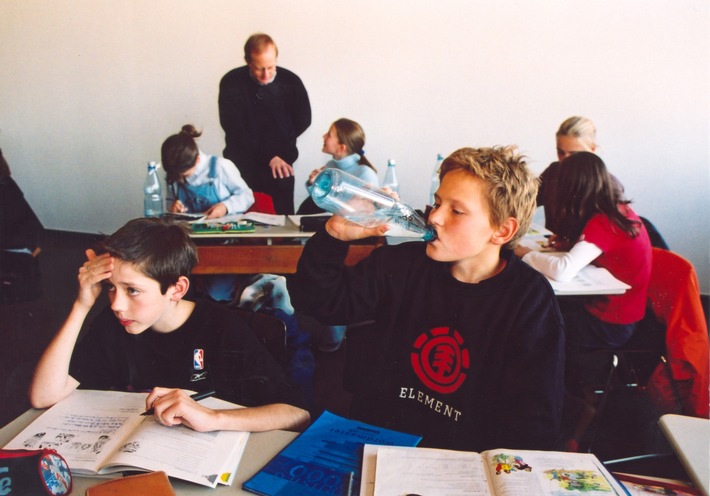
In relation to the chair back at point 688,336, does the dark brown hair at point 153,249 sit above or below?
above

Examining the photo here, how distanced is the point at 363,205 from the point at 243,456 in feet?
2.11

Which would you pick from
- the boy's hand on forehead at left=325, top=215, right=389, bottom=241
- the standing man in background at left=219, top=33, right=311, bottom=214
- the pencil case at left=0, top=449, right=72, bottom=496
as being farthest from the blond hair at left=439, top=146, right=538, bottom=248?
the standing man in background at left=219, top=33, right=311, bottom=214

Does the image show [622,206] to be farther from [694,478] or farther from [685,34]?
[685,34]

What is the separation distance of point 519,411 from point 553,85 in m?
2.84

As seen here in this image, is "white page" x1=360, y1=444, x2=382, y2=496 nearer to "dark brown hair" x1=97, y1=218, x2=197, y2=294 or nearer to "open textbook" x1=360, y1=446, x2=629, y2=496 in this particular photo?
"open textbook" x1=360, y1=446, x2=629, y2=496

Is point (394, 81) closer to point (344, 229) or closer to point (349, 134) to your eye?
point (349, 134)

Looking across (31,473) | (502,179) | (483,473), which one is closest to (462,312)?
(502,179)

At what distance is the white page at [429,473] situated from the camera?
0.80m

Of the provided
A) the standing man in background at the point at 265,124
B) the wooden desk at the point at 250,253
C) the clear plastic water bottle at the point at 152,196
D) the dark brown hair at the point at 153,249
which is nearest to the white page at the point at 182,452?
the dark brown hair at the point at 153,249

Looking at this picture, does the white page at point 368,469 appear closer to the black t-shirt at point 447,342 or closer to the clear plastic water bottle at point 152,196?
the black t-shirt at point 447,342

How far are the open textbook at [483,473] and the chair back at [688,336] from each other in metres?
1.11

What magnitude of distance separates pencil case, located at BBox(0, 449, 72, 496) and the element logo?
2.41 ft

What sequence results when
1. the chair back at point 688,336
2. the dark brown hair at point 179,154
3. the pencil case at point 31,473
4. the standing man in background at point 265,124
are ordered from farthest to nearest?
the standing man in background at point 265,124 → the dark brown hair at point 179,154 → the chair back at point 688,336 → the pencil case at point 31,473

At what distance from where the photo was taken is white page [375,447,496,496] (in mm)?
799
